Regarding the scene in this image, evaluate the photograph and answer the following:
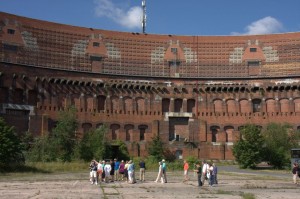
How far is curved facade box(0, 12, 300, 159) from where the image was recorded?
59.3 meters

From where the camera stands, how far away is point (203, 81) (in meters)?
66.2

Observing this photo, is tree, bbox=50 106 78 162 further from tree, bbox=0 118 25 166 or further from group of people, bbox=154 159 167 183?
group of people, bbox=154 159 167 183

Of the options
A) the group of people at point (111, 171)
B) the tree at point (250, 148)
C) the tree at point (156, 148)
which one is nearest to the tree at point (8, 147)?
the group of people at point (111, 171)

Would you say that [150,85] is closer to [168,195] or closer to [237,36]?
[237,36]

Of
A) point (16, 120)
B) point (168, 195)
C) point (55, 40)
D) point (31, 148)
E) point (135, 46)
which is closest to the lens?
point (168, 195)

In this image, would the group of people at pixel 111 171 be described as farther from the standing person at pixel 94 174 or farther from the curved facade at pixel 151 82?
the curved facade at pixel 151 82

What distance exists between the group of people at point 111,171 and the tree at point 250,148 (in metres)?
20.7

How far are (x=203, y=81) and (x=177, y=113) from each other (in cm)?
682

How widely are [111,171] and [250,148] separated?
2313cm

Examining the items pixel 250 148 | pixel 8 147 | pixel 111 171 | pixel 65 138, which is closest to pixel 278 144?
pixel 250 148

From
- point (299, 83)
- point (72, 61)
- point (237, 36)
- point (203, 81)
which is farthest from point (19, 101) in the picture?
point (299, 83)

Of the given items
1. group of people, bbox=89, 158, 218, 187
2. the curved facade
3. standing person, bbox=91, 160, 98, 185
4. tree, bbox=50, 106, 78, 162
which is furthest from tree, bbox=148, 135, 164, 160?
standing person, bbox=91, 160, 98, 185

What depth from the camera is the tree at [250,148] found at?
46750mm

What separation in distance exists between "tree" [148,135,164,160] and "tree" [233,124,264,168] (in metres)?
11.4
